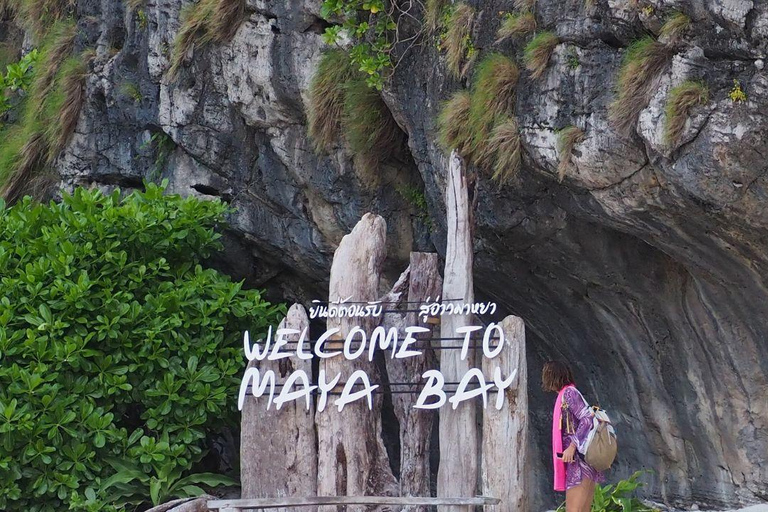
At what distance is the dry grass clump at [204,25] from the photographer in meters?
11.0

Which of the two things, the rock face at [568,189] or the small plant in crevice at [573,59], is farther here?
the small plant in crevice at [573,59]

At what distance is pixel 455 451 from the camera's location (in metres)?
7.93

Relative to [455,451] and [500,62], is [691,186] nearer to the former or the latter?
[500,62]

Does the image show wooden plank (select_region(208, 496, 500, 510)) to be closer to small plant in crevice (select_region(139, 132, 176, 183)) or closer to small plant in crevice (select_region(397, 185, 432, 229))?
small plant in crevice (select_region(397, 185, 432, 229))

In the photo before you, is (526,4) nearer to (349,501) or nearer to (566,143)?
(566,143)

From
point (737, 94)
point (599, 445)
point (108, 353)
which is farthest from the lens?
point (108, 353)

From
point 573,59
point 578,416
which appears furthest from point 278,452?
point 573,59

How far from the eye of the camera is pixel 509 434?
24.9ft

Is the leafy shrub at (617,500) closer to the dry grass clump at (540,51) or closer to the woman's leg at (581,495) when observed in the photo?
the woman's leg at (581,495)

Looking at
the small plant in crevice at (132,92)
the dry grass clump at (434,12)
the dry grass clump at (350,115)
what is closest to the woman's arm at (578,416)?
the dry grass clump at (434,12)

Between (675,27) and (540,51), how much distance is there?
4.09 feet

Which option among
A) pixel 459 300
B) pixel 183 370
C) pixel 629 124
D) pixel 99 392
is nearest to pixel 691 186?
pixel 629 124

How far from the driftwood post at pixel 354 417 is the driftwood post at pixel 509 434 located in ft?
3.56

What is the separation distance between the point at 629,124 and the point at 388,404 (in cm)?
566
